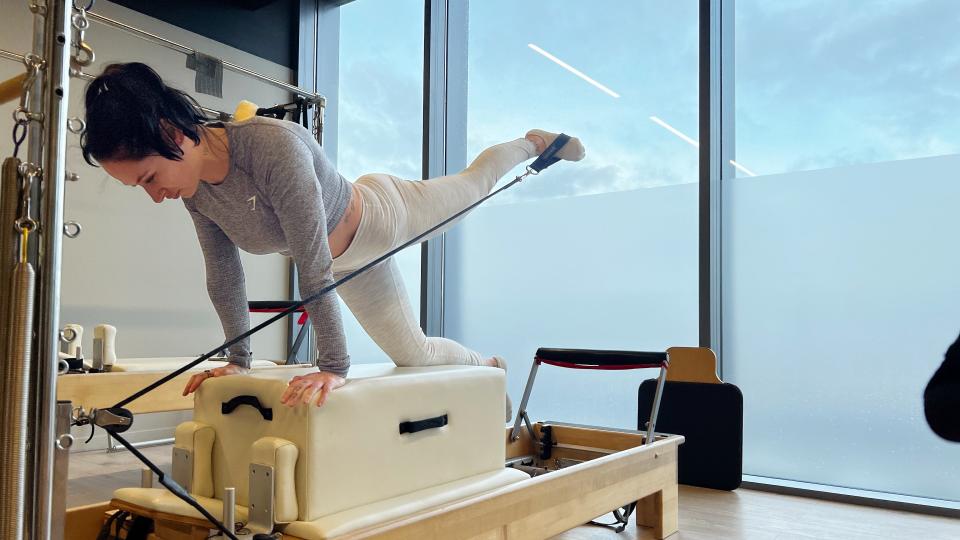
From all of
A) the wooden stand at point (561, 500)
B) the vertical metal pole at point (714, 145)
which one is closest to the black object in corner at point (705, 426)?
the vertical metal pole at point (714, 145)

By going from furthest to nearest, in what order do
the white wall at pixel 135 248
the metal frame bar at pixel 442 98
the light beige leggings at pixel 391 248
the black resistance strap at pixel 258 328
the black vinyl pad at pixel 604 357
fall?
the metal frame bar at pixel 442 98 → the white wall at pixel 135 248 → the black vinyl pad at pixel 604 357 → the light beige leggings at pixel 391 248 → the black resistance strap at pixel 258 328

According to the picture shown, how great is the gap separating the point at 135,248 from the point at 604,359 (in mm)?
2958

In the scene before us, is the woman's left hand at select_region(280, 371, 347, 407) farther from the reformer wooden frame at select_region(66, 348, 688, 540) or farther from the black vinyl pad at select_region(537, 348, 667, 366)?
the black vinyl pad at select_region(537, 348, 667, 366)

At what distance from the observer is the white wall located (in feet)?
12.3

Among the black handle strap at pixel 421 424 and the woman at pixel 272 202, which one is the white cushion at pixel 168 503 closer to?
the woman at pixel 272 202

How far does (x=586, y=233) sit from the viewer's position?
3.59m

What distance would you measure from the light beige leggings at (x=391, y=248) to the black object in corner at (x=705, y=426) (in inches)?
49.2

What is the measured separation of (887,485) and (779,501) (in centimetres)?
40

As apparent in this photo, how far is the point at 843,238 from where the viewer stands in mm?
2889

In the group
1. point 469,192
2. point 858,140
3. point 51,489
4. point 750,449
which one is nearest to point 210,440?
point 51,489

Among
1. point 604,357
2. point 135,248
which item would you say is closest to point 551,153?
point 604,357

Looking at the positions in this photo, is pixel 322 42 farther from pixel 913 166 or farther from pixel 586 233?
pixel 913 166

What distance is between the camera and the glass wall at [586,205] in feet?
10.9

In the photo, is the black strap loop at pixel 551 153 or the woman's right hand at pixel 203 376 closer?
the woman's right hand at pixel 203 376
